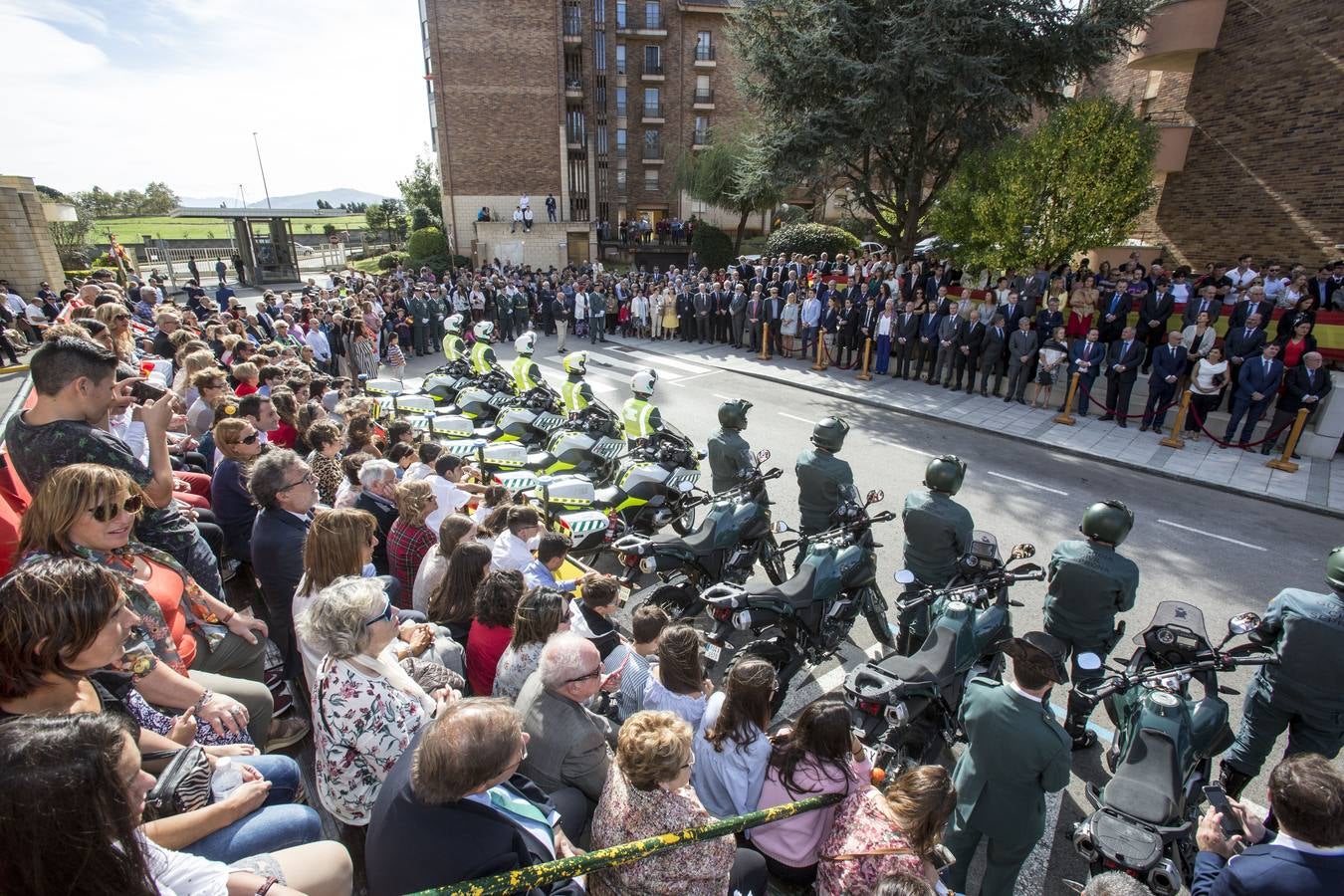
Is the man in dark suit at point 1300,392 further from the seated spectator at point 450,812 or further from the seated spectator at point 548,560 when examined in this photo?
the seated spectator at point 450,812

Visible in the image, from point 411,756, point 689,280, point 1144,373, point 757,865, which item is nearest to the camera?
point 411,756

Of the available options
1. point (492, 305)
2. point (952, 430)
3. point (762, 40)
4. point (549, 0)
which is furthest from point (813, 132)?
point (549, 0)

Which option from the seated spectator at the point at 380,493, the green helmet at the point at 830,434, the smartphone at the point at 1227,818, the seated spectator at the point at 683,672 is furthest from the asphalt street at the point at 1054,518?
the seated spectator at the point at 380,493

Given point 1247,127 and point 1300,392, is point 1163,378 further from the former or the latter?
point 1247,127

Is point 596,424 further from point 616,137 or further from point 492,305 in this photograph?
point 616,137

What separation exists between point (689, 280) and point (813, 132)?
564cm

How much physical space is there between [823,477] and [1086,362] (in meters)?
8.62

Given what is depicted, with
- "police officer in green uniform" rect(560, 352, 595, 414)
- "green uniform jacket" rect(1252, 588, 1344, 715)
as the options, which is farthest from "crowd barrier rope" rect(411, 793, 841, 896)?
"police officer in green uniform" rect(560, 352, 595, 414)

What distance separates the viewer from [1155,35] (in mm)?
15891

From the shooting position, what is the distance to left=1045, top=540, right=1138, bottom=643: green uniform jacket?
14.3ft

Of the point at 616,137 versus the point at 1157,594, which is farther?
the point at 616,137

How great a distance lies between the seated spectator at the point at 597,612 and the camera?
3.97 meters

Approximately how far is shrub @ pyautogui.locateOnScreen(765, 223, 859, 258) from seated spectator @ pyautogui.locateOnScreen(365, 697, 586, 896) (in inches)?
1043

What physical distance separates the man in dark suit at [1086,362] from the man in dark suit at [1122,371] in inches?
9.4
